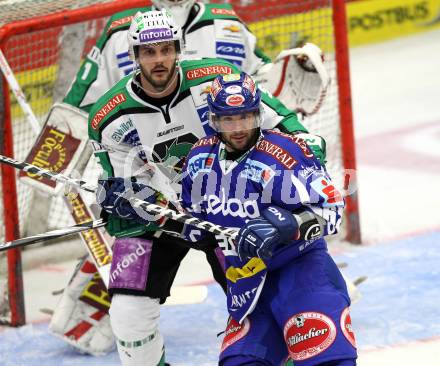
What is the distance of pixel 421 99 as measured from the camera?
9.17 meters

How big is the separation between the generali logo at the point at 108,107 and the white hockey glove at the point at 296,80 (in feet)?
3.82

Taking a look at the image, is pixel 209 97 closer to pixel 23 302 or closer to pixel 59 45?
pixel 23 302

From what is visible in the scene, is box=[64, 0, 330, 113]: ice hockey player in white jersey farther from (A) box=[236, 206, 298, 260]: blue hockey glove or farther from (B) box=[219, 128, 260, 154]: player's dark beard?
(A) box=[236, 206, 298, 260]: blue hockey glove

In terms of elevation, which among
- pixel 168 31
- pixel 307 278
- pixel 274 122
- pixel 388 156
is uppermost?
pixel 168 31

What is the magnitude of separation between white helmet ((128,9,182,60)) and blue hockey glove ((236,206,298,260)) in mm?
936

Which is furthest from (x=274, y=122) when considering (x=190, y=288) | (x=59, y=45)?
(x=59, y=45)

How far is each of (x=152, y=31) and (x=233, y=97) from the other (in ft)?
2.15

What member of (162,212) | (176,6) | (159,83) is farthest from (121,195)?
(176,6)

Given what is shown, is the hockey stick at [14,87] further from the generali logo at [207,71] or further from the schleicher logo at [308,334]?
the schleicher logo at [308,334]

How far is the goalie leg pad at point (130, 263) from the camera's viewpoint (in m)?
4.34

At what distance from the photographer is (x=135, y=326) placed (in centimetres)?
431

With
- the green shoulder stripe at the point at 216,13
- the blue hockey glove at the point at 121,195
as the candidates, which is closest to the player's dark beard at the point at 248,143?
the blue hockey glove at the point at 121,195

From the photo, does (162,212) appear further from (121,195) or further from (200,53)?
(200,53)

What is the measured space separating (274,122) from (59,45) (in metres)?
2.51
